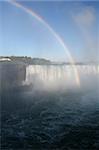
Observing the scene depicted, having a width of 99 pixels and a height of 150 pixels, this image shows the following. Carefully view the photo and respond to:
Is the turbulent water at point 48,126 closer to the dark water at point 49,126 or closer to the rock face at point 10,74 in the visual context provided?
the dark water at point 49,126

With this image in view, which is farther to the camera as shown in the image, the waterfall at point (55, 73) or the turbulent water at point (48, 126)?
the waterfall at point (55, 73)

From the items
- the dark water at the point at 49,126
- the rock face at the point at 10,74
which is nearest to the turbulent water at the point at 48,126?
the dark water at the point at 49,126

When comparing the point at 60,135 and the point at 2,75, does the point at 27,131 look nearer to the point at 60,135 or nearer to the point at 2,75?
the point at 60,135

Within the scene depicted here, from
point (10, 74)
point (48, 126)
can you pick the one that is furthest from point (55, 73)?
point (48, 126)

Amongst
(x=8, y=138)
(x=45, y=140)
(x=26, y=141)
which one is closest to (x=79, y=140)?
(x=45, y=140)

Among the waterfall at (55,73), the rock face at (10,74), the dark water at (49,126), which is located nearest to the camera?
the dark water at (49,126)

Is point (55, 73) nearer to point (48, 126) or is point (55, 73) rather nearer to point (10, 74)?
point (10, 74)
